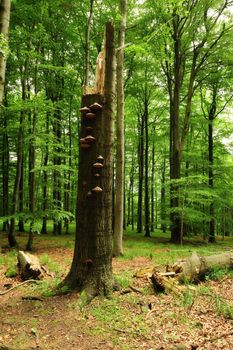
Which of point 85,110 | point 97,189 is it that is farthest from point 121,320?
point 85,110

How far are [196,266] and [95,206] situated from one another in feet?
9.79

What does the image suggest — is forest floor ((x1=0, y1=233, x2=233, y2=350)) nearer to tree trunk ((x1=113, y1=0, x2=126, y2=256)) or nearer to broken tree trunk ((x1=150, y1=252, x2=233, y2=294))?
broken tree trunk ((x1=150, y1=252, x2=233, y2=294))

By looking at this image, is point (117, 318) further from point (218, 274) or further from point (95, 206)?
point (218, 274)

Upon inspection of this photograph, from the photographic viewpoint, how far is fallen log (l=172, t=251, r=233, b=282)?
642 centimetres

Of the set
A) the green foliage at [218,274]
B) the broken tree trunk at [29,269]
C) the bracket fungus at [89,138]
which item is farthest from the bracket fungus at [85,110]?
the green foliage at [218,274]

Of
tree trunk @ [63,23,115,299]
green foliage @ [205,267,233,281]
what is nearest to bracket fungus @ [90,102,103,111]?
tree trunk @ [63,23,115,299]

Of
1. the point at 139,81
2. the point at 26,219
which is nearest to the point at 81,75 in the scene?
the point at 139,81

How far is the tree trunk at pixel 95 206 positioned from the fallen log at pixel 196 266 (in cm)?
184

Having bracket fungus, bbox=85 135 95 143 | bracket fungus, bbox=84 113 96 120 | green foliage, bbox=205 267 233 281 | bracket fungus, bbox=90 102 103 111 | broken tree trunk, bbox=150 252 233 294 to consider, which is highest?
bracket fungus, bbox=90 102 103 111

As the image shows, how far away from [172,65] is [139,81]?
232cm

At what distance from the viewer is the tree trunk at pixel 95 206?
5.24m

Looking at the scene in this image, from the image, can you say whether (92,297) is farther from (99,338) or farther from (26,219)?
(26,219)

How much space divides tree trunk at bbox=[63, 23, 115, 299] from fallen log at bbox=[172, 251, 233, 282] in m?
1.84

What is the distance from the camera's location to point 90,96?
5.64 meters
